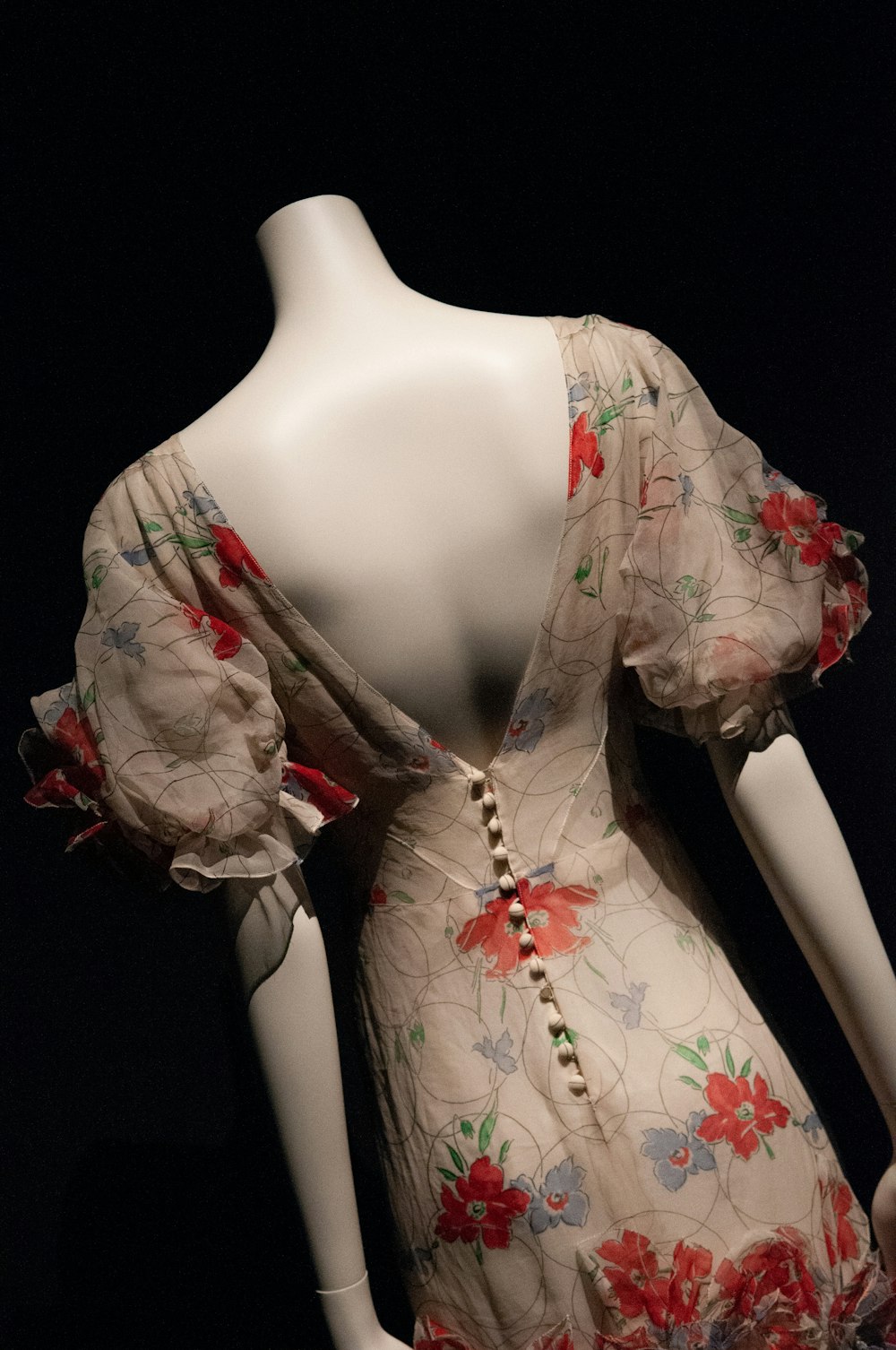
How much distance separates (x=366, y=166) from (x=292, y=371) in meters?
0.70

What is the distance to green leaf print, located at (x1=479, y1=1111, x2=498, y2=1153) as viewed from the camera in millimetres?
1067

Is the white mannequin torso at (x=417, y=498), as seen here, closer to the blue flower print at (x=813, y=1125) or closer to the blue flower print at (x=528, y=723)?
the blue flower print at (x=528, y=723)

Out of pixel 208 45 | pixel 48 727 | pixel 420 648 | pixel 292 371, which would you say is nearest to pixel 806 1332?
pixel 420 648

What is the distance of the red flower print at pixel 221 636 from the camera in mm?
1124

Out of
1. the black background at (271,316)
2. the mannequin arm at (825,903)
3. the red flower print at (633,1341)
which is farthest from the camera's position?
the black background at (271,316)

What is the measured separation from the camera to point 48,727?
1.15 metres

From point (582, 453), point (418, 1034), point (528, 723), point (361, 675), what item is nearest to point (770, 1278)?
point (418, 1034)

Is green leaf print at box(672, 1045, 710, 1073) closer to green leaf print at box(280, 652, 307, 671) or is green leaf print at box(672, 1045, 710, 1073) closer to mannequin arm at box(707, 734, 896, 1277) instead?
mannequin arm at box(707, 734, 896, 1277)

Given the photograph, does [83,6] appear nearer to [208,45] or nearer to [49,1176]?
[208,45]

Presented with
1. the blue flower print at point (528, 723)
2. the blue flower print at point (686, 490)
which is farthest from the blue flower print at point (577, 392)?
the blue flower print at point (528, 723)

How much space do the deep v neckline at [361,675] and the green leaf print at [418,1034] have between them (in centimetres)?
22

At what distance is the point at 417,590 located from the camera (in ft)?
3.66

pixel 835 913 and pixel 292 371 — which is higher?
pixel 292 371

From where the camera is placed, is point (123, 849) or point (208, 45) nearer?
point (123, 849)
